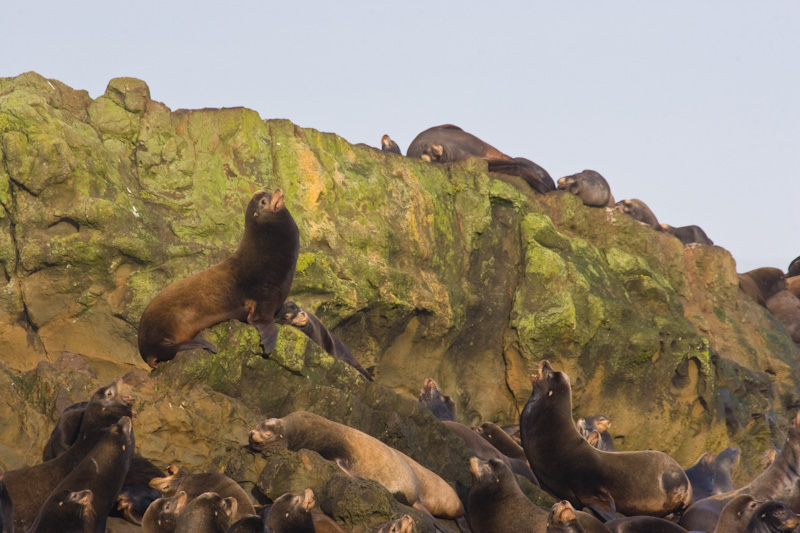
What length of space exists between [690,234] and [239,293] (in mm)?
14075

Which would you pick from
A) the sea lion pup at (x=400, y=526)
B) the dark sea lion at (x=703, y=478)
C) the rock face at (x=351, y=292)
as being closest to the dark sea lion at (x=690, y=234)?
the rock face at (x=351, y=292)

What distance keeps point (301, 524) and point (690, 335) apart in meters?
9.48

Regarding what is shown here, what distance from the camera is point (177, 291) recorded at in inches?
355

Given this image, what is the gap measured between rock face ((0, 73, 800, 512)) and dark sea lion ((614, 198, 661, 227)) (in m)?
1.99

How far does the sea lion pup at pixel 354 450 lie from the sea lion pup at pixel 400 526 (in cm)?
127

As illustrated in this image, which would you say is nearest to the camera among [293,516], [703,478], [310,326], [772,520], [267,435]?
[293,516]

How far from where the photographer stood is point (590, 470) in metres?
9.16

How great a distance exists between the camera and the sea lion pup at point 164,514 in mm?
6762

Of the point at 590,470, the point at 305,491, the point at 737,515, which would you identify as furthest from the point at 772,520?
the point at 305,491

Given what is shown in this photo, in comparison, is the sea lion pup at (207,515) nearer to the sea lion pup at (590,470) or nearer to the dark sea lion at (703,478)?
the sea lion pup at (590,470)

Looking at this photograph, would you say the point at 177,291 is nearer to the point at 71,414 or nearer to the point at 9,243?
the point at 71,414

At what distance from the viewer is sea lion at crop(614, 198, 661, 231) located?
746 inches

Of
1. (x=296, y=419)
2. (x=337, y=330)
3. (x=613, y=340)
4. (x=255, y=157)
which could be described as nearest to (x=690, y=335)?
(x=613, y=340)

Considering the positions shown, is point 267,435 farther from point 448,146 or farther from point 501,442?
point 448,146
